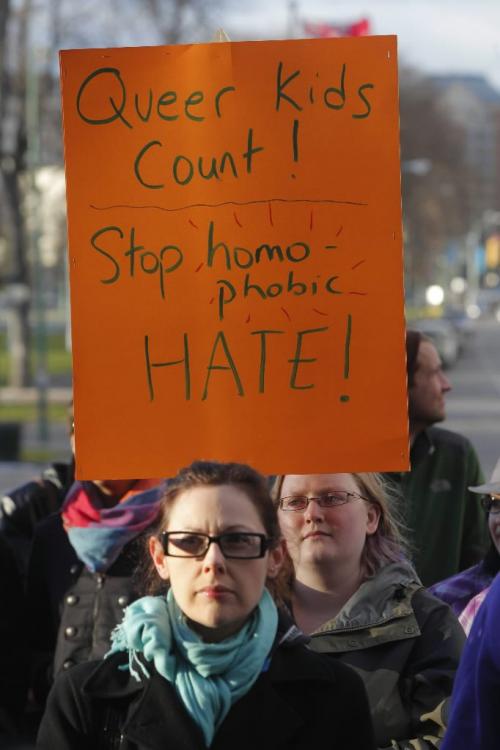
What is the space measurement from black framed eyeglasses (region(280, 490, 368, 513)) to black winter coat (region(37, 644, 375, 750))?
673 mm

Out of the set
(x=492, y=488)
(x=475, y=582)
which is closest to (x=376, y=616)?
(x=492, y=488)

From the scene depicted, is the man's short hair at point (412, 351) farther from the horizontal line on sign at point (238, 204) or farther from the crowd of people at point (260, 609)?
the horizontal line on sign at point (238, 204)

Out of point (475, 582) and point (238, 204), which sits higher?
point (238, 204)

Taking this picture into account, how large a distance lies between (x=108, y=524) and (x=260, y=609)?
4.53 feet

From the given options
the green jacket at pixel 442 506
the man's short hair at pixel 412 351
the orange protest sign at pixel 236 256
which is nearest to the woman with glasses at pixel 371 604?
the orange protest sign at pixel 236 256

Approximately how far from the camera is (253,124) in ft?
11.3

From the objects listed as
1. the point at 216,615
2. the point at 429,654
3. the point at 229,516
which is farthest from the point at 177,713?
the point at 429,654

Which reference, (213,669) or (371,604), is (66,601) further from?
(213,669)

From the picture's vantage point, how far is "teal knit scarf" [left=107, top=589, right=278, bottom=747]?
2.56 metres

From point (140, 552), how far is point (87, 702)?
134 cm

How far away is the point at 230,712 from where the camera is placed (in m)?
2.58

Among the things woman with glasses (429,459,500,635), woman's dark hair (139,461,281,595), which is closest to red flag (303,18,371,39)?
woman with glasses (429,459,500,635)

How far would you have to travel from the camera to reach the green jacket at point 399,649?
10.2 ft

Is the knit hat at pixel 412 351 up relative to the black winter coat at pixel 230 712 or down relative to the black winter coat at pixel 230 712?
up
